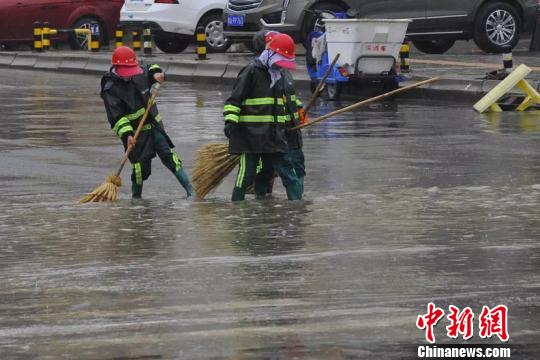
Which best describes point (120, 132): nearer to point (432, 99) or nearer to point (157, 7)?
point (432, 99)

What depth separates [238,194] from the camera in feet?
36.8

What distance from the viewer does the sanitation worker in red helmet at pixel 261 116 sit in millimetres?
10859

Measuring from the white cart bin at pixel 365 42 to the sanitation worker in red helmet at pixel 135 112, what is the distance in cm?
844

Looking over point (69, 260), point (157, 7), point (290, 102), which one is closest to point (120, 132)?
point (290, 102)

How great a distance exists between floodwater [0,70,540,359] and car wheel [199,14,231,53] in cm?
1391

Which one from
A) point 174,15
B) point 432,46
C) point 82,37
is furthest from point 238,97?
point 82,37

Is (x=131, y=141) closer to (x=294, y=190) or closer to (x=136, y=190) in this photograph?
(x=136, y=190)

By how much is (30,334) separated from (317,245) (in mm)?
2630

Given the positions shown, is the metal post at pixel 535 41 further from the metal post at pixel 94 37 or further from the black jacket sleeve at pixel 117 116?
the black jacket sleeve at pixel 117 116

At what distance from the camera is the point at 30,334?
265 inches

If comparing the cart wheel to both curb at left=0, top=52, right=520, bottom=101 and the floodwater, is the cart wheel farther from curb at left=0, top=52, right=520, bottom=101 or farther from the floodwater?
the floodwater

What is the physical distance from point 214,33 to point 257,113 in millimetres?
18836

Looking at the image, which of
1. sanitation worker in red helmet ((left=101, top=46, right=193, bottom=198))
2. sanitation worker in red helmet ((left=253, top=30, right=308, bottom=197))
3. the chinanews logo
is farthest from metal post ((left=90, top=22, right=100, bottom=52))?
the chinanews logo

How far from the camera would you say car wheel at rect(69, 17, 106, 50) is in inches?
1262
